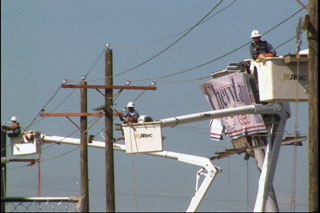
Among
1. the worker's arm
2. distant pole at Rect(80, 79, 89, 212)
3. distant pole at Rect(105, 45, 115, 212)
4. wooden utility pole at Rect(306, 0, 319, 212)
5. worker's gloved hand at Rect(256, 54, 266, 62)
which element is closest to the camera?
wooden utility pole at Rect(306, 0, 319, 212)

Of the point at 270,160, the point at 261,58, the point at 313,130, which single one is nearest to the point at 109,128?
the point at 270,160

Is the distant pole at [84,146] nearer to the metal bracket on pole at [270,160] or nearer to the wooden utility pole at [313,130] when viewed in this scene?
the metal bracket on pole at [270,160]

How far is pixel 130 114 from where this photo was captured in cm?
3844

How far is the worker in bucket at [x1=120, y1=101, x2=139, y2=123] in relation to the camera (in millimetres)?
37875

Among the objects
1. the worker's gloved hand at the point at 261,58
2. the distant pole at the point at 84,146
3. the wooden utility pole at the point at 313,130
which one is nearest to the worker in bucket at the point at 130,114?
the distant pole at the point at 84,146

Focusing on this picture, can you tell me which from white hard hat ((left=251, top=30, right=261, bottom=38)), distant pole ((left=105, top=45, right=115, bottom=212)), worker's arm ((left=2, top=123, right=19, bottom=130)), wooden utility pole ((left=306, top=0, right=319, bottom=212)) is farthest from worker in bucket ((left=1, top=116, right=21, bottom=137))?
wooden utility pole ((left=306, top=0, right=319, bottom=212))

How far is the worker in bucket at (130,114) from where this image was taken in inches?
1491

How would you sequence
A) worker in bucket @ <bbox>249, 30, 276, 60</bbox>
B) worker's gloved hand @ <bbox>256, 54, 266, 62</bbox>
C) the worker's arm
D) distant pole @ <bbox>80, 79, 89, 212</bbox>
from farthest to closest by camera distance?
the worker's arm, distant pole @ <bbox>80, 79, 89, 212</bbox>, worker in bucket @ <bbox>249, 30, 276, 60</bbox>, worker's gloved hand @ <bbox>256, 54, 266, 62</bbox>

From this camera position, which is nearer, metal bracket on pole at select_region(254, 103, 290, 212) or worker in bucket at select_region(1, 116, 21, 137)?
metal bracket on pole at select_region(254, 103, 290, 212)

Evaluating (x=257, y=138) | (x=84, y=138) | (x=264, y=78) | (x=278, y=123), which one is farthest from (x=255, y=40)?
(x=84, y=138)

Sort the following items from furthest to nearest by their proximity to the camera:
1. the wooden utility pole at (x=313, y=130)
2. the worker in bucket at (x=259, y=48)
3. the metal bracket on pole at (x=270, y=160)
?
the metal bracket on pole at (x=270, y=160), the worker in bucket at (x=259, y=48), the wooden utility pole at (x=313, y=130)

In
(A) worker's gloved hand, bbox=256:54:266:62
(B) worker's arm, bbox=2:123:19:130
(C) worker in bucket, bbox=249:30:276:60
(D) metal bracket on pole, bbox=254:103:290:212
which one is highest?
(C) worker in bucket, bbox=249:30:276:60

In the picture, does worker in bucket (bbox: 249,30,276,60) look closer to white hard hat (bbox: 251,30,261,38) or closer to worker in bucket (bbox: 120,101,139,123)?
white hard hat (bbox: 251,30,261,38)

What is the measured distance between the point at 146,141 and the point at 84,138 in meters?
9.31
